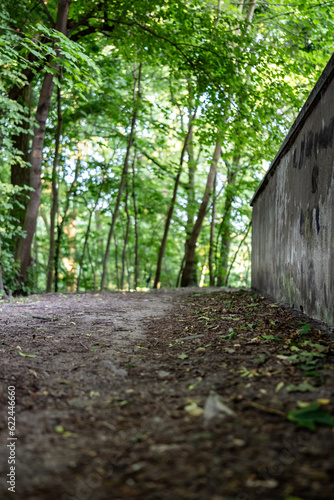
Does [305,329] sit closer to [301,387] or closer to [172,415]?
[301,387]

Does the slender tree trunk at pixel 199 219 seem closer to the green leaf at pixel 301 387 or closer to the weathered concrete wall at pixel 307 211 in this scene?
the weathered concrete wall at pixel 307 211

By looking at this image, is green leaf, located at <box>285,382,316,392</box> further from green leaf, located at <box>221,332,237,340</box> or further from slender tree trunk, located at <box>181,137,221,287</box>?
slender tree trunk, located at <box>181,137,221,287</box>

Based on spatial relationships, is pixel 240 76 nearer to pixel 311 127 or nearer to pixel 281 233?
pixel 281 233

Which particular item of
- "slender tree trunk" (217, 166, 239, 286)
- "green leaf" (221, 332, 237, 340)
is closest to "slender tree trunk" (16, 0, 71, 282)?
"green leaf" (221, 332, 237, 340)

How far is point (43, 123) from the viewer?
8.82 m

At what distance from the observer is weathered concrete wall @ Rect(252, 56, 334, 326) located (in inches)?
135

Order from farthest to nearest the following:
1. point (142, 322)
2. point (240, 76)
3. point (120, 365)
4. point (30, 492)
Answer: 1. point (240, 76)
2. point (142, 322)
3. point (120, 365)
4. point (30, 492)

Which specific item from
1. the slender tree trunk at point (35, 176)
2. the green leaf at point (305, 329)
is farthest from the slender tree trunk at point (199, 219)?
the green leaf at point (305, 329)

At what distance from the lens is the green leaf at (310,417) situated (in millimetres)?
1780

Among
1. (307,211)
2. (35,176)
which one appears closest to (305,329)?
(307,211)

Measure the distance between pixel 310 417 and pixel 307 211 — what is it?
2.63m

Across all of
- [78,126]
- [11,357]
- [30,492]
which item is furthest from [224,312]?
[78,126]

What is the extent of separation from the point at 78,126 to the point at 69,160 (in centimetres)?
123

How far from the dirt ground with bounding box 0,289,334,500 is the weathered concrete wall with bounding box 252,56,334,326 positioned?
395 mm
